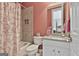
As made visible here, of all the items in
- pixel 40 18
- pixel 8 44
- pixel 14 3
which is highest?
pixel 14 3

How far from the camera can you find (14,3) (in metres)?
1.53

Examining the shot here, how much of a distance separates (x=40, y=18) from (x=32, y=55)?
34cm

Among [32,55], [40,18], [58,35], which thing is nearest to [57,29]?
[58,35]

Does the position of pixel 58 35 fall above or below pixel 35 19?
below

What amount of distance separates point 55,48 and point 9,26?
1.50 ft

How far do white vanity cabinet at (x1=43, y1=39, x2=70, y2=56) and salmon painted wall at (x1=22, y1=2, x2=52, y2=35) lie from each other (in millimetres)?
109

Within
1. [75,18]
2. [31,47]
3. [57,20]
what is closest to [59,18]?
[57,20]

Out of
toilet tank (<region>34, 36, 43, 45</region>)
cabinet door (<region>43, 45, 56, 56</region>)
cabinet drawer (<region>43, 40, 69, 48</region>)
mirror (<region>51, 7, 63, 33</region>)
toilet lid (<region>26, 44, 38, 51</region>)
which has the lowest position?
cabinet door (<region>43, 45, 56, 56</region>)

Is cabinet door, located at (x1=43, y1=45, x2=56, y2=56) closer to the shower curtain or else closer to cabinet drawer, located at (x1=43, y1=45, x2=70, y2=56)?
cabinet drawer, located at (x1=43, y1=45, x2=70, y2=56)

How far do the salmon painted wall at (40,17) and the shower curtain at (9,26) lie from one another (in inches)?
4.9

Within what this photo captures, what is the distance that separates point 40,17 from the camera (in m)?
1.53

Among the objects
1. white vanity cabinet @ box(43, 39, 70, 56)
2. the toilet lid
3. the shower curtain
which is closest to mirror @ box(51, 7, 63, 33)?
white vanity cabinet @ box(43, 39, 70, 56)

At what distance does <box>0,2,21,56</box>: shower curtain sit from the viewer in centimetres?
152

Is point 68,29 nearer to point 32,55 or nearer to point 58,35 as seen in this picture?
point 58,35
